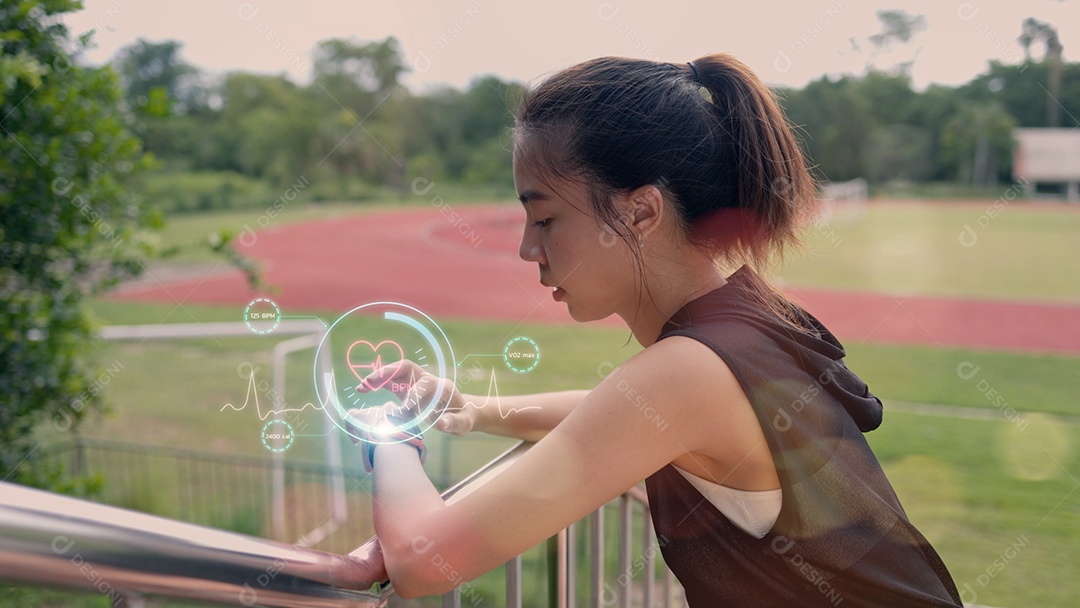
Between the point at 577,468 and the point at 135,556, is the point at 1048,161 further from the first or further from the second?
the point at 135,556

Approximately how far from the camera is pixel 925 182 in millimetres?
21250

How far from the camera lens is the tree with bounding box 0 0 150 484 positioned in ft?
7.00

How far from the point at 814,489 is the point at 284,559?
0.57 metres

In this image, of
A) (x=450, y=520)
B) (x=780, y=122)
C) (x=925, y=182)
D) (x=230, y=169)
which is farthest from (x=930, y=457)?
(x=925, y=182)

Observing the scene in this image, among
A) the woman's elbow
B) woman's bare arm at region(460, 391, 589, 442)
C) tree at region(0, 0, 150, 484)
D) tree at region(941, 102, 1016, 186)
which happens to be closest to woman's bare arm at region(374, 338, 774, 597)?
the woman's elbow

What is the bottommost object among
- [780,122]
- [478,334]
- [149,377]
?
[478,334]

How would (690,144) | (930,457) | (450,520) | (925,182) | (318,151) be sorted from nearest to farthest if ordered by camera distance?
(450,520) → (690,144) → (930,457) → (318,151) → (925,182)

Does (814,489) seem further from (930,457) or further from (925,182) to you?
(925,182)

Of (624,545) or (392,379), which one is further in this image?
(624,545)

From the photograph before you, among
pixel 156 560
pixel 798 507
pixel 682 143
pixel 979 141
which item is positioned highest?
pixel 682 143

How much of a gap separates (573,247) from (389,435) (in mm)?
325

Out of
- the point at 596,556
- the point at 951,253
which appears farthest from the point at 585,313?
the point at 951,253

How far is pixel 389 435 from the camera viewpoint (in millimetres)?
1004

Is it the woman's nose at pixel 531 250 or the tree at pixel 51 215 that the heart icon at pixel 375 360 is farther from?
the tree at pixel 51 215
